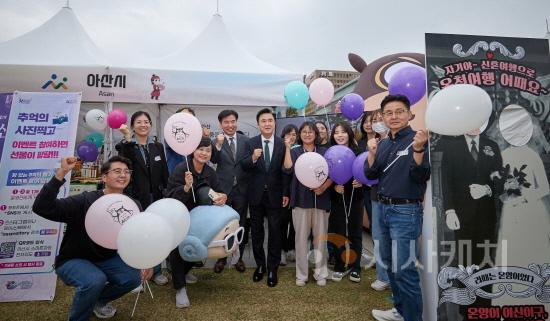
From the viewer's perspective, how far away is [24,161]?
109 inches

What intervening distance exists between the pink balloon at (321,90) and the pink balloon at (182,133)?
1.81 meters

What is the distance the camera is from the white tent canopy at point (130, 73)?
481 cm

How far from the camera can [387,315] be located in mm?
2391

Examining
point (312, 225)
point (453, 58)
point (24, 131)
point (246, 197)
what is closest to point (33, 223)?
point (24, 131)

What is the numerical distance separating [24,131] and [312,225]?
2833mm

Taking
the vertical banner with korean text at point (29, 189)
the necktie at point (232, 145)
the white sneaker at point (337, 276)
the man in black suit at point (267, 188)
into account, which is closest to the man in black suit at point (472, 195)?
the white sneaker at point (337, 276)

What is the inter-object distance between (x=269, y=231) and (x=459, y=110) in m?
2.02

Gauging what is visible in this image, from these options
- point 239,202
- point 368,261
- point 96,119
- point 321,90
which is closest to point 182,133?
point 239,202

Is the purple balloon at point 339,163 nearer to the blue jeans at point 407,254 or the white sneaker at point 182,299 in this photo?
the blue jeans at point 407,254

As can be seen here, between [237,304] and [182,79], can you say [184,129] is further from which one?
[182,79]

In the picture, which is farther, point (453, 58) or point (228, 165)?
point (228, 165)

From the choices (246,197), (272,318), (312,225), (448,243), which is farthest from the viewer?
(246,197)

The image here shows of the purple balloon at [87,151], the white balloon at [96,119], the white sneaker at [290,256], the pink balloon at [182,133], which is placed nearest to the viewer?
the pink balloon at [182,133]

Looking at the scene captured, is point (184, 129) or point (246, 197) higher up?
point (184, 129)
